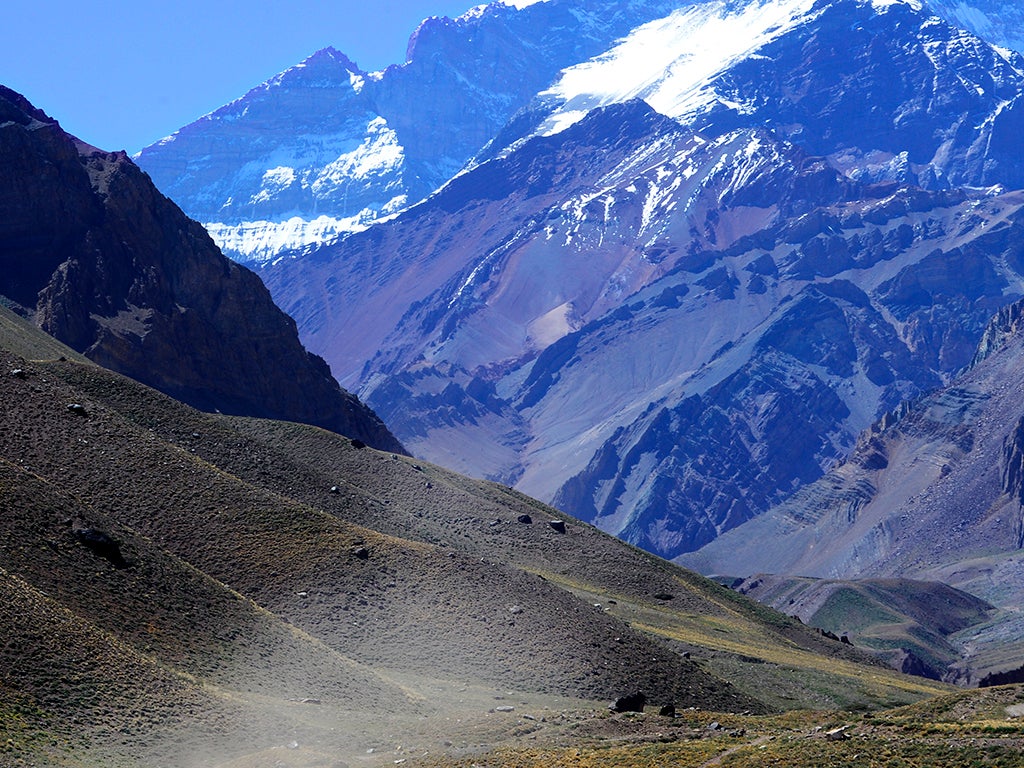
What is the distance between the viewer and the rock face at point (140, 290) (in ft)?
527

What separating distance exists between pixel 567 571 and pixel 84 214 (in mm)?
88566

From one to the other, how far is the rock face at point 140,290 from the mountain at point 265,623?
153ft

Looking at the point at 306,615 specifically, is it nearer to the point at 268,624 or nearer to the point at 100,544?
the point at 268,624

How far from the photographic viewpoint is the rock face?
160750 mm

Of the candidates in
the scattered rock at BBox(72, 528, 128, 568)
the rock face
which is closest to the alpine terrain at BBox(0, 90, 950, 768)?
the scattered rock at BBox(72, 528, 128, 568)

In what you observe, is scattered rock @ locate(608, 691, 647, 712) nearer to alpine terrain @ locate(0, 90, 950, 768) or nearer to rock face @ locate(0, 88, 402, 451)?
alpine terrain @ locate(0, 90, 950, 768)

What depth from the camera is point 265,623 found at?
68875 millimetres

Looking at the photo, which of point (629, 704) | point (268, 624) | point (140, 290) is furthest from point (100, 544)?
point (140, 290)

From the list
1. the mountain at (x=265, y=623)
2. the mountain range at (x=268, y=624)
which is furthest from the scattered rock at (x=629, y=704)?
the mountain range at (x=268, y=624)

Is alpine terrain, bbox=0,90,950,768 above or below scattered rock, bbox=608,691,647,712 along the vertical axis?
above

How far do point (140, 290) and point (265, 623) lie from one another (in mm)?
110196

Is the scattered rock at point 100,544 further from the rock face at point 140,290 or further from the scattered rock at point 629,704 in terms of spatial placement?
the rock face at point 140,290

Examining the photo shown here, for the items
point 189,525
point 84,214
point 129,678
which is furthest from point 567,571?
point 84,214

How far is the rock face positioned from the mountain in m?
46.7
